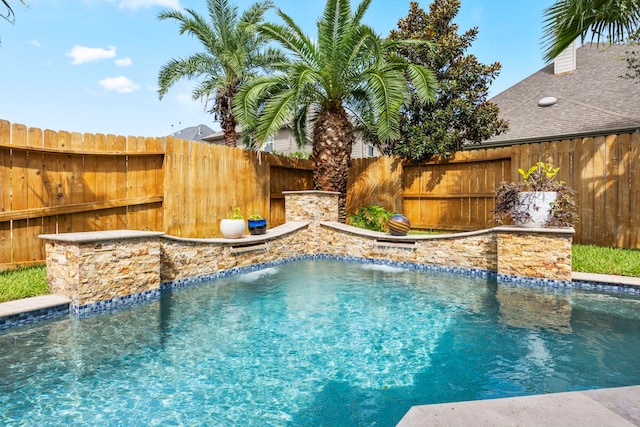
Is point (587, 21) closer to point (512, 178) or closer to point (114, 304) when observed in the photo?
point (512, 178)

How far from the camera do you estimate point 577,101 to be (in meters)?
12.2

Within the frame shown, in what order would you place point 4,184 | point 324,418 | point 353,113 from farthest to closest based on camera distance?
point 353,113
point 4,184
point 324,418

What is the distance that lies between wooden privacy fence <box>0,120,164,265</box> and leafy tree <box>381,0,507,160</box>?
7.17 m

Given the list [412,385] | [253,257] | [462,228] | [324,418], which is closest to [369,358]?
[412,385]

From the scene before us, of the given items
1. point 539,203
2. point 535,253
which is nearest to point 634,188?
point 539,203

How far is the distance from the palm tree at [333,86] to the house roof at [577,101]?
16.5 ft

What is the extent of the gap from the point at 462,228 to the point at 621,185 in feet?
11.8

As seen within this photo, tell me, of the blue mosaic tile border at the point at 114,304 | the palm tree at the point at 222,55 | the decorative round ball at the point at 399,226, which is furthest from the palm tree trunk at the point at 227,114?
the blue mosaic tile border at the point at 114,304

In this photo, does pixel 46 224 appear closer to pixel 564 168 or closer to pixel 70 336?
pixel 70 336

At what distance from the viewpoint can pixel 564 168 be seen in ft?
27.4

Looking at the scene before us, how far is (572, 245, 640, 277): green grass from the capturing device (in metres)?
6.21

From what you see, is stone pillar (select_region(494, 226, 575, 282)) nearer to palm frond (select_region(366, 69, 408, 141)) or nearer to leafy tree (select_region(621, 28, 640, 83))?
palm frond (select_region(366, 69, 408, 141))

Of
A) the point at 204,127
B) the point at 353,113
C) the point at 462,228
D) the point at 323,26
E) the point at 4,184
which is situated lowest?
the point at 462,228

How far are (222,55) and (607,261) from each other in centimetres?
1197
